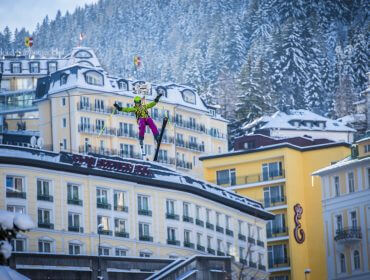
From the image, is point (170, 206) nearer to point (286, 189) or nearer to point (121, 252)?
point (121, 252)

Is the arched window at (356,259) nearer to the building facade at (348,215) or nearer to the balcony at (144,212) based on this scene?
the building facade at (348,215)

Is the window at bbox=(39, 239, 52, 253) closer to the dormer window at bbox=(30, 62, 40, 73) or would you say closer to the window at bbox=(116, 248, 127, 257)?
the window at bbox=(116, 248, 127, 257)

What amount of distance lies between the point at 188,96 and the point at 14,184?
6519cm

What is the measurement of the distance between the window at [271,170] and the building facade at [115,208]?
19.5m

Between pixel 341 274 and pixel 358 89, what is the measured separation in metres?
101

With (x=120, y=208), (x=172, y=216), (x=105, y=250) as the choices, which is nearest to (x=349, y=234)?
(x=172, y=216)

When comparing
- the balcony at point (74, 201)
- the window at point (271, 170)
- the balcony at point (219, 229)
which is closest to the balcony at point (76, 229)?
the balcony at point (74, 201)

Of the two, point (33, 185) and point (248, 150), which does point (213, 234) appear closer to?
point (33, 185)

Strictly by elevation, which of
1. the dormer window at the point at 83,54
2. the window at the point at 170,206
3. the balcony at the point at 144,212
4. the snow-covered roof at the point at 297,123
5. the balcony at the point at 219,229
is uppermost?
the dormer window at the point at 83,54

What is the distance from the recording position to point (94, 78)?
123250 millimetres

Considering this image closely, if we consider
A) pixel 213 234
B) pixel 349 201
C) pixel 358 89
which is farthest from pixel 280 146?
pixel 358 89

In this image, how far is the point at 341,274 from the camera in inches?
3376

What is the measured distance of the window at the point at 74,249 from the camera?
231 feet

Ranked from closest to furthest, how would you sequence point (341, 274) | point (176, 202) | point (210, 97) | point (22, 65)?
point (176, 202)
point (341, 274)
point (22, 65)
point (210, 97)
